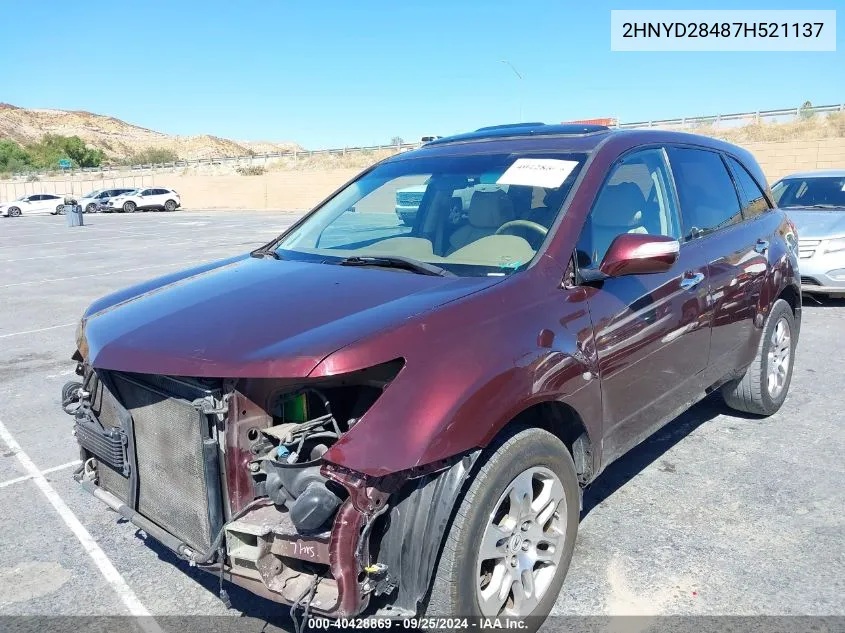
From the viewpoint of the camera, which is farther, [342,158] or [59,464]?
[342,158]

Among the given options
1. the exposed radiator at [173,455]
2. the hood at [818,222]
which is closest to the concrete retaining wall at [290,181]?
the hood at [818,222]

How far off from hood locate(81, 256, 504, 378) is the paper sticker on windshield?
722 millimetres

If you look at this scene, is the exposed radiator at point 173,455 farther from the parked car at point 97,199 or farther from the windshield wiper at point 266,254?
the parked car at point 97,199

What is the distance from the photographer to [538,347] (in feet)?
8.69

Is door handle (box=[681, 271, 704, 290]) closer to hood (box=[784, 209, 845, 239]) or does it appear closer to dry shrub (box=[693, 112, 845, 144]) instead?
hood (box=[784, 209, 845, 239])

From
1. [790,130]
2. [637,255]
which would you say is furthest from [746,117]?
[637,255]

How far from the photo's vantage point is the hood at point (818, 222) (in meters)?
8.46

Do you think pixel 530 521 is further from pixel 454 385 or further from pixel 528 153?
pixel 528 153

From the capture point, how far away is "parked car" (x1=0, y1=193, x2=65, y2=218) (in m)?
41.9

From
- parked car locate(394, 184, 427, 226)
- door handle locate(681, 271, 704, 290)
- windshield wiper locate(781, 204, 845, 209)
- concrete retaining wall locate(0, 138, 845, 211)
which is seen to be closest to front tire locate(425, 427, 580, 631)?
door handle locate(681, 271, 704, 290)

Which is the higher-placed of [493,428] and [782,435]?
[493,428]

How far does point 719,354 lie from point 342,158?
58051 millimetres

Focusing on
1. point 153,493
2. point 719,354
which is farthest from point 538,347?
point 719,354

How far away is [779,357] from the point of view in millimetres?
5055
